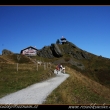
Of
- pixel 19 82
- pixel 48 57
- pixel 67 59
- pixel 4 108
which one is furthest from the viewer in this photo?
pixel 48 57

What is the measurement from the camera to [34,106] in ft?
30.0

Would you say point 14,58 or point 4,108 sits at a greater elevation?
point 14,58

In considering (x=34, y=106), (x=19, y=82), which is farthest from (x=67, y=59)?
(x=34, y=106)

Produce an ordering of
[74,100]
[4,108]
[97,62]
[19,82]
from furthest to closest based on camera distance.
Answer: [97,62]
[19,82]
[74,100]
[4,108]

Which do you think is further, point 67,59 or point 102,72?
point 102,72

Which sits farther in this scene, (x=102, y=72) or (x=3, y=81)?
(x=102, y=72)
